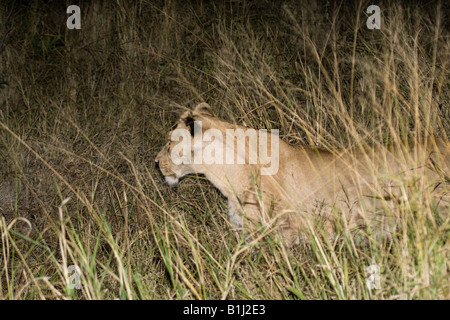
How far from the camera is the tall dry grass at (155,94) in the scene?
389 cm

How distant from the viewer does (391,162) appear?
3078 mm

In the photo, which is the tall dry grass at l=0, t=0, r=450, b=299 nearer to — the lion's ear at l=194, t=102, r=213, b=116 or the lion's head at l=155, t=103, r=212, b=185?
the lion's head at l=155, t=103, r=212, b=185

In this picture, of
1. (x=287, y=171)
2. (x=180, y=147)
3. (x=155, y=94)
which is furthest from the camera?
(x=155, y=94)

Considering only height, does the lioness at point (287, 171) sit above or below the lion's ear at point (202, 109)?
below

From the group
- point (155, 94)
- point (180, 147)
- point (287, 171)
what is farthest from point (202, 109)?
point (155, 94)

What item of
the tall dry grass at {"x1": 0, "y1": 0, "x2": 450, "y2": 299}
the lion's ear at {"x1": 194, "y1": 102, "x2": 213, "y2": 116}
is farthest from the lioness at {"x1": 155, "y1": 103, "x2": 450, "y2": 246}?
the tall dry grass at {"x1": 0, "y1": 0, "x2": 450, "y2": 299}

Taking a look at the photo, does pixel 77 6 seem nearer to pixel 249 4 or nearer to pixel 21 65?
pixel 21 65

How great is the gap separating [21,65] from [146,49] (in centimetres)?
138

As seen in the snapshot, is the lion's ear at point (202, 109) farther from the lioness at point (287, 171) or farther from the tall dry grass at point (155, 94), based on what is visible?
the tall dry grass at point (155, 94)

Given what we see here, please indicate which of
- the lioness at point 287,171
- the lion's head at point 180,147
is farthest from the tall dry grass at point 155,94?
the lioness at point 287,171

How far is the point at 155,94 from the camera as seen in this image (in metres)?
5.28

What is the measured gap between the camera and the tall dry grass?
389 centimetres

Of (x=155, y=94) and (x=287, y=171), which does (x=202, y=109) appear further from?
(x=155, y=94)
